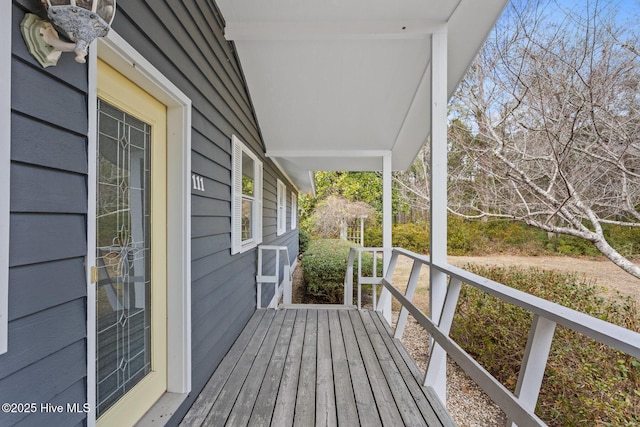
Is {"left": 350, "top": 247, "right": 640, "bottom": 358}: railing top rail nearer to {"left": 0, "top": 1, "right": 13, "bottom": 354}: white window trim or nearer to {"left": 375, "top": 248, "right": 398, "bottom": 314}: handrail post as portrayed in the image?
{"left": 0, "top": 1, "right": 13, "bottom": 354}: white window trim

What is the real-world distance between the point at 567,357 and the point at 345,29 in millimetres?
3345

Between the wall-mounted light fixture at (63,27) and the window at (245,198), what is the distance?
1866mm

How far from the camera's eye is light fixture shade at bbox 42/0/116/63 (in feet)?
2.60

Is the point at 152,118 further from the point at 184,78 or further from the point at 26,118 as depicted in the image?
the point at 26,118

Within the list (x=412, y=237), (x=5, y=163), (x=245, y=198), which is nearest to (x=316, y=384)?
(x=5, y=163)

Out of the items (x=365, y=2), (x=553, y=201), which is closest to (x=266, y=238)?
(x=365, y=2)

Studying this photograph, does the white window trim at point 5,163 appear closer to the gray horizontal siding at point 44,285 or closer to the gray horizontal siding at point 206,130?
the gray horizontal siding at point 44,285

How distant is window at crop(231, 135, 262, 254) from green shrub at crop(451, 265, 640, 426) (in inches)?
119

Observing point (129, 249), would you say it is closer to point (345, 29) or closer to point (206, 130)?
point (206, 130)

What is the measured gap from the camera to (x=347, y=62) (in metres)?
2.81

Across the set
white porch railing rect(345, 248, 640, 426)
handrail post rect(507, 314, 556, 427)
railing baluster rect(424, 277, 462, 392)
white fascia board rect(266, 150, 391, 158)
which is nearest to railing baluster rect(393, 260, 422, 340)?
railing baluster rect(424, 277, 462, 392)

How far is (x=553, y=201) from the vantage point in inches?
155

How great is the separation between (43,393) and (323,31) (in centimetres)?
273

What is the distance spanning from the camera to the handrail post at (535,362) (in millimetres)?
1116
